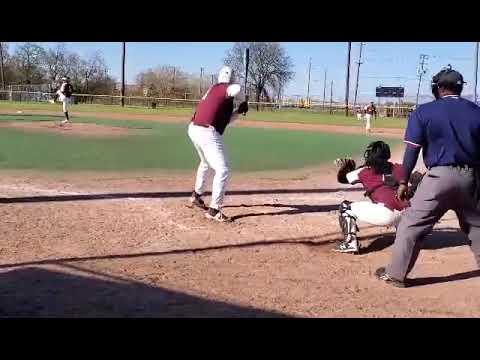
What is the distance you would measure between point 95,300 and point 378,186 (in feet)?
10.7

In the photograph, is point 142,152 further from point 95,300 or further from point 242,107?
point 95,300

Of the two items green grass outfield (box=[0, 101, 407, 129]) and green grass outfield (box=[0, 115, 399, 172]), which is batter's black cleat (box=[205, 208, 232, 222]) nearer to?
green grass outfield (box=[0, 115, 399, 172])

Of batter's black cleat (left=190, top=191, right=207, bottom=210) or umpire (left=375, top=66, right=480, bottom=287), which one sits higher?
umpire (left=375, top=66, right=480, bottom=287)

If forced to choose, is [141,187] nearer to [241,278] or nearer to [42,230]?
[42,230]

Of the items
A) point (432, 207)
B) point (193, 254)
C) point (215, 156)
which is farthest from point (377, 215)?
point (215, 156)

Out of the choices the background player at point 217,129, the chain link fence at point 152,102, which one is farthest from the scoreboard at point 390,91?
the background player at point 217,129

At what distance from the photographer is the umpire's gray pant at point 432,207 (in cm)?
484

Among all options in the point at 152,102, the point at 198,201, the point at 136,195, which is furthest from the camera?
the point at 152,102

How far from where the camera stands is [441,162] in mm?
4855

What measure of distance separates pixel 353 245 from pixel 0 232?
3.92 metres

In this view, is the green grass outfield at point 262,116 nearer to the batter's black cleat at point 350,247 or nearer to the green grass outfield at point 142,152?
the green grass outfield at point 142,152

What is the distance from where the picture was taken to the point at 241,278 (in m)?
5.13

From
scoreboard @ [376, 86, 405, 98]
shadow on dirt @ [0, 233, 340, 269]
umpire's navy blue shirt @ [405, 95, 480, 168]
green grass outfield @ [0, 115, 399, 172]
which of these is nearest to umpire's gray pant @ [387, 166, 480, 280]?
umpire's navy blue shirt @ [405, 95, 480, 168]

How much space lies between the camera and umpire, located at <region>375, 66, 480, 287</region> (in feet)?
15.8
